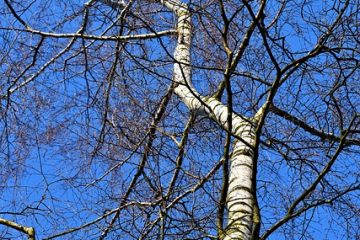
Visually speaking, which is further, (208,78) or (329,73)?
(208,78)

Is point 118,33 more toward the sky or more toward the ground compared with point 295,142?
more toward the sky

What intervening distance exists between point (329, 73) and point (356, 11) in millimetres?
656

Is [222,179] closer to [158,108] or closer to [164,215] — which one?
[164,215]

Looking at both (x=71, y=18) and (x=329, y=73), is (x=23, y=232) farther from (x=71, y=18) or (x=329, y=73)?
(x=329, y=73)

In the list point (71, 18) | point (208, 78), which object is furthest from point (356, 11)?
point (71, 18)

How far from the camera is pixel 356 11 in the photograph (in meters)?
4.39

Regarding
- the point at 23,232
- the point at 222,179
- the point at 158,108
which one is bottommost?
the point at 23,232

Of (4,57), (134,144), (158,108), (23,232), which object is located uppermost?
(158,108)

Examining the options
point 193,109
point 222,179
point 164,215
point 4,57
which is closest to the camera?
point 164,215

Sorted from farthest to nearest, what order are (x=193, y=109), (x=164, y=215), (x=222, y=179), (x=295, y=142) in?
1. (x=193, y=109)
2. (x=295, y=142)
3. (x=222, y=179)
4. (x=164, y=215)

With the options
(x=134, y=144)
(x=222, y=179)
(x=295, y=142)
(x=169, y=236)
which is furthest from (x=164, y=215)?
(x=295, y=142)

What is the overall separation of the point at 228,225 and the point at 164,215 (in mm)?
349

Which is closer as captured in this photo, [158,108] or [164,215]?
[164,215]

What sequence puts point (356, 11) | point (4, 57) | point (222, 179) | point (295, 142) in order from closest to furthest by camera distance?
point (222, 179), point (356, 11), point (4, 57), point (295, 142)
